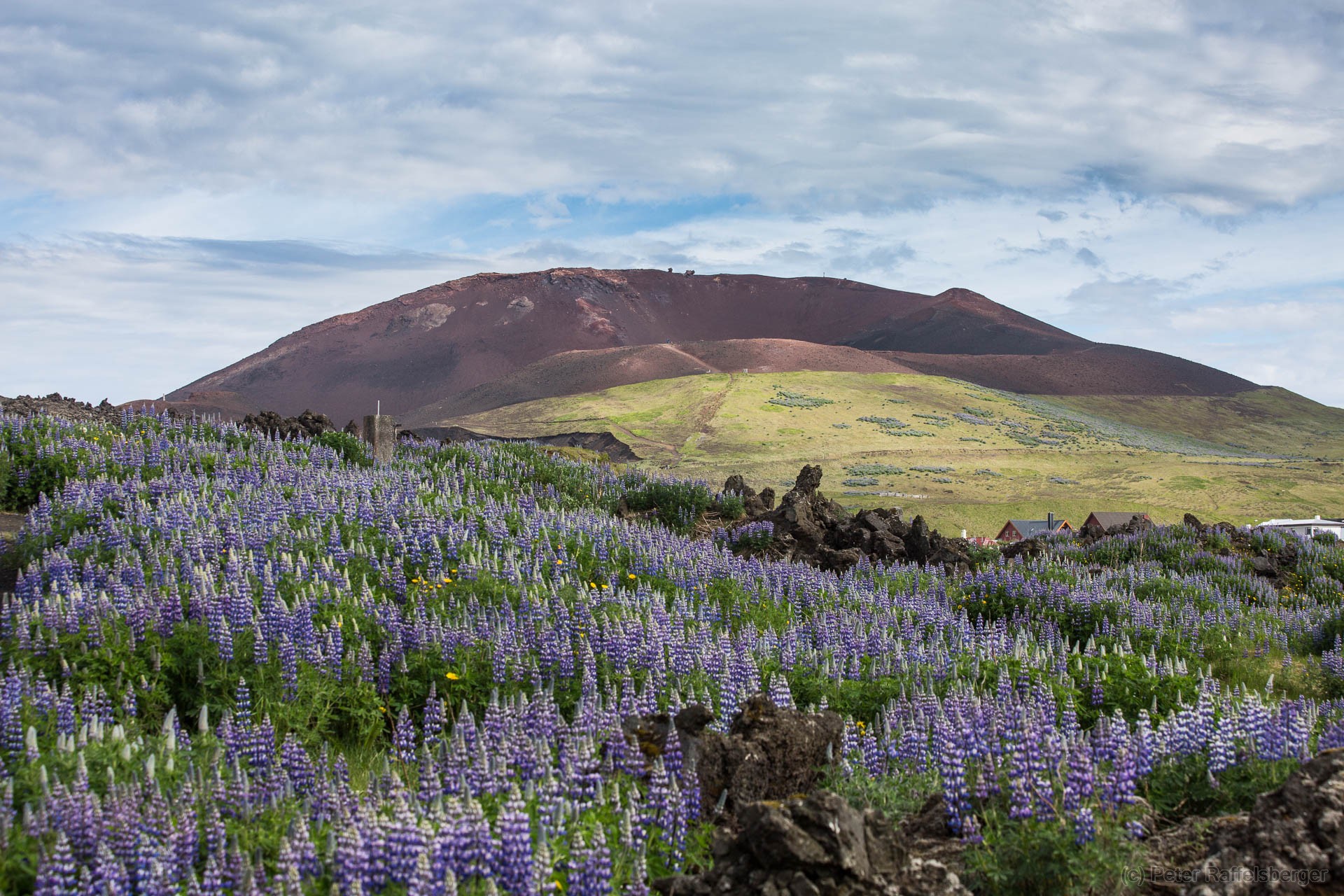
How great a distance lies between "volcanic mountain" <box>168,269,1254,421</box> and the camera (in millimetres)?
73812

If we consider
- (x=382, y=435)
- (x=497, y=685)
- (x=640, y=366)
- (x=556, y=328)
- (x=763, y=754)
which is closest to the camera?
(x=763, y=754)

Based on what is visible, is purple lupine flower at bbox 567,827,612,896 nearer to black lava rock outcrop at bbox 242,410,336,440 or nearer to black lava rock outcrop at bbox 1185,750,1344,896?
black lava rock outcrop at bbox 1185,750,1344,896

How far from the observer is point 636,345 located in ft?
279

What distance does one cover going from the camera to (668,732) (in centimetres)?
591

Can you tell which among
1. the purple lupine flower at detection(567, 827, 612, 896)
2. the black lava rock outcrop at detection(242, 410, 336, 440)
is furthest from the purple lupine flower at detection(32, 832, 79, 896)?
the black lava rock outcrop at detection(242, 410, 336, 440)

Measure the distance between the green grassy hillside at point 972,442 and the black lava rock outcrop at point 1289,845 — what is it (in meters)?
30.4

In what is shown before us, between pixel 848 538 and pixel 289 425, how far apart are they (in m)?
12.6

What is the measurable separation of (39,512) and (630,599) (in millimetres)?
8092

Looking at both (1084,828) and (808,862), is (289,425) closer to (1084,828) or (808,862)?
(808,862)

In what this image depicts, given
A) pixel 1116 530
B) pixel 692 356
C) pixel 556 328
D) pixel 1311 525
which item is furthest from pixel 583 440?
pixel 556 328

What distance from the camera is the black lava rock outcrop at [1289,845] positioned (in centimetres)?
443

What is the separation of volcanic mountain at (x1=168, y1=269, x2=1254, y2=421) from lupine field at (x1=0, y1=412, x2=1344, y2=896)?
53.6 metres

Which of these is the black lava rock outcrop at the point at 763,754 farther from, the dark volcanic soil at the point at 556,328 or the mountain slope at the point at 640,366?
the dark volcanic soil at the point at 556,328

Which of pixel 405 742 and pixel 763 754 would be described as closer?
pixel 763 754
